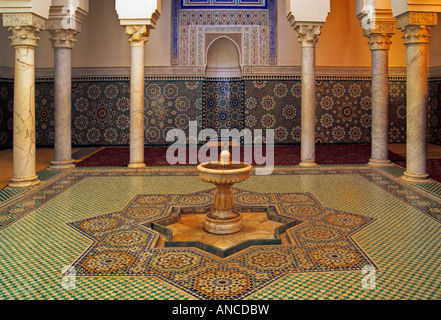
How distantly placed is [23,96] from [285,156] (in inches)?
171

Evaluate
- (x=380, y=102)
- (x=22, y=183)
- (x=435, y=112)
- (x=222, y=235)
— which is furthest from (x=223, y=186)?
(x=435, y=112)

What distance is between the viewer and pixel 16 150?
5.11 m

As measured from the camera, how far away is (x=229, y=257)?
9.46 feet

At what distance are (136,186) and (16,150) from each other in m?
1.53

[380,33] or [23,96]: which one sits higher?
[380,33]

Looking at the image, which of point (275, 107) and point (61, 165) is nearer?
point (61, 165)

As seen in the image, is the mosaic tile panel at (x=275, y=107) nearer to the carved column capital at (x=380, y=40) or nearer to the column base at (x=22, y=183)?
the carved column capital at (x=380, y=40)

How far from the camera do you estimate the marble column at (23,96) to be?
16.4 feet

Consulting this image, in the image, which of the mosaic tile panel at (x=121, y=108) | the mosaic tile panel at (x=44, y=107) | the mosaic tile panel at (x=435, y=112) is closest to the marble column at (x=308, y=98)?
the mosaic tile panel at (x=121, y=108)

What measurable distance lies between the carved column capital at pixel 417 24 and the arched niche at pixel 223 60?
4304mm

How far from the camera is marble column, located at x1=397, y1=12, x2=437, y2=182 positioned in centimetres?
518

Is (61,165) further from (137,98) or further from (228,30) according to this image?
(228,30)

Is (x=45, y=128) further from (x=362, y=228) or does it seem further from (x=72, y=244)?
(x=362, y=228)
